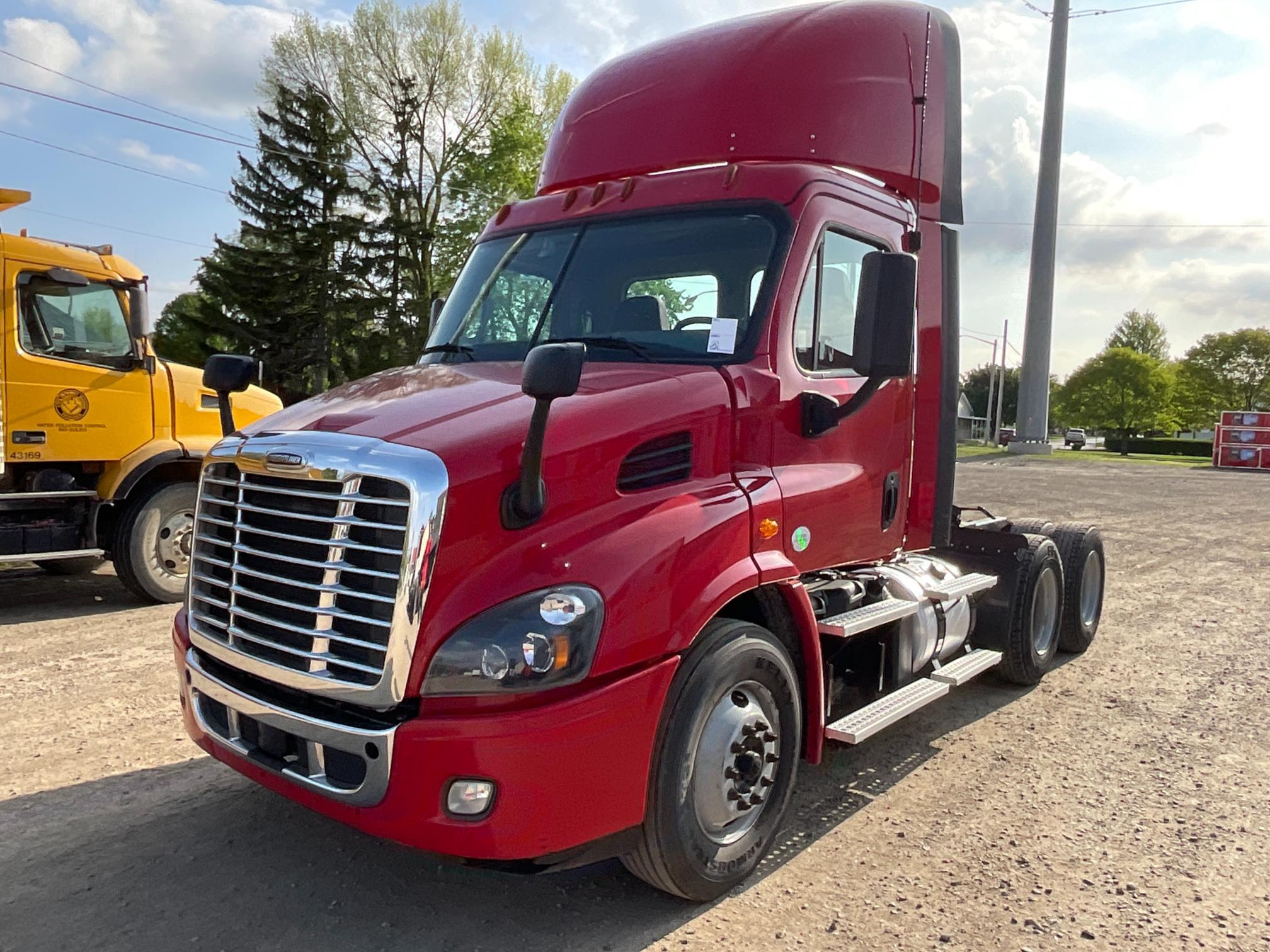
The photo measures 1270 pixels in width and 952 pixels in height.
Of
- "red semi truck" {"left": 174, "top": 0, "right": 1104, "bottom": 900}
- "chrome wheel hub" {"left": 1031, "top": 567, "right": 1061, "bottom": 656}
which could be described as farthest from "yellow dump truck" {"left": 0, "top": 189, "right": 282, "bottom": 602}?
"chrome wheel hub" {"left": 1031, "top": 567, "right": 1061, "bottom": 656}

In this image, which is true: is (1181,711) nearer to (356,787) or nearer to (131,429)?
(356,787)

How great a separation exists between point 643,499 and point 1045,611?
442 cm

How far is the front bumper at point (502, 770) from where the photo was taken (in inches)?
111

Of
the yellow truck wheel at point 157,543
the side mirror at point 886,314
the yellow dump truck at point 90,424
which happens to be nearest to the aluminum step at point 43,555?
the yellow dump truck at point 90,424

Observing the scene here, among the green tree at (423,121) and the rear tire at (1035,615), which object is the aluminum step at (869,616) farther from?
the green tree at (423,121)

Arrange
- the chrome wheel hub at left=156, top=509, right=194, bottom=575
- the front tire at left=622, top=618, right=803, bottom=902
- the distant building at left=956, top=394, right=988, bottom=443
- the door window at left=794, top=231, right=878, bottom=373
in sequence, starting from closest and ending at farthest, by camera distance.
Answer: the front tire at left=622, top=618, right=803, bottom=902, the door window at left=794, top=231, right=878, bottom=373, the chrome wheel hub at left=156, top=509, right=194, bottom=575, the distant building at left=956, top=394, right=988, bottom=443

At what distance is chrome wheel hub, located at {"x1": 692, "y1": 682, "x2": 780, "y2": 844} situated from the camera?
3359mm

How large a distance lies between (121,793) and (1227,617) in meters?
8.52

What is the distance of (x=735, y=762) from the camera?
3459 millimetres

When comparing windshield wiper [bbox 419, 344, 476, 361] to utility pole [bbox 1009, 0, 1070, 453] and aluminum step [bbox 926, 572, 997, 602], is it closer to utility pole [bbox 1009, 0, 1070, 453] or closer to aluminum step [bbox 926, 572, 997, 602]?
aluminum step [bbox 926, 572, 997, 602]

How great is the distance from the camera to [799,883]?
3.62m

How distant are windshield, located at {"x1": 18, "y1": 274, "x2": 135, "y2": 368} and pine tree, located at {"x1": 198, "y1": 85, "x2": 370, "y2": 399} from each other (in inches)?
1112

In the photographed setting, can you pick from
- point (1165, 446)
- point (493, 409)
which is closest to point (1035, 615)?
point (493, 409)

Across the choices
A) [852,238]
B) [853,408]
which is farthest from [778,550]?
[852,238]
